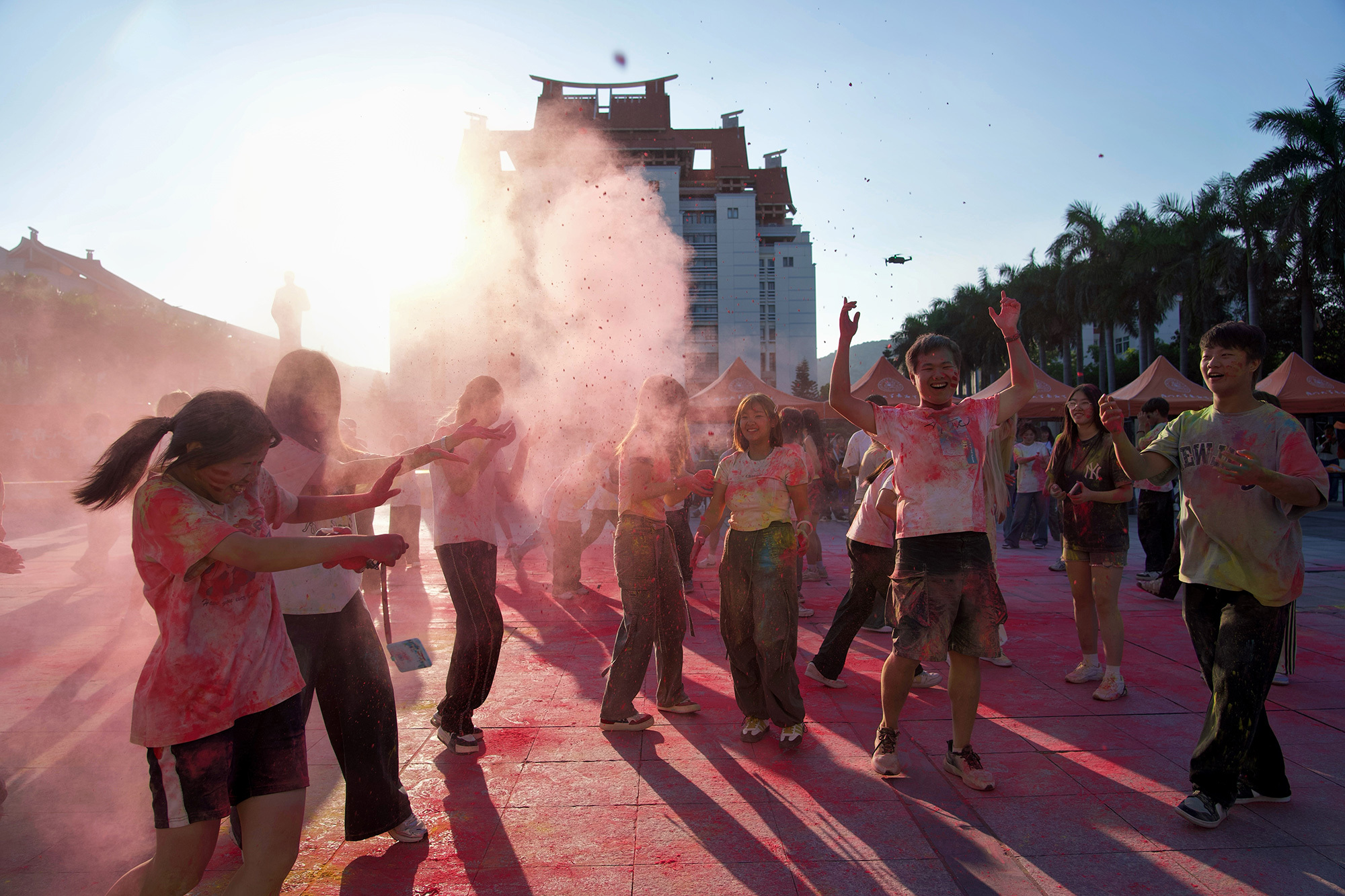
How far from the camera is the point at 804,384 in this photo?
63781 millimetres

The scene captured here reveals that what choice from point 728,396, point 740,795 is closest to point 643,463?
point 740,795

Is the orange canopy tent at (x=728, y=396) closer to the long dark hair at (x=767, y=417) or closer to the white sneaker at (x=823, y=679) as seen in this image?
the white sneaker at (x=823, y=679)

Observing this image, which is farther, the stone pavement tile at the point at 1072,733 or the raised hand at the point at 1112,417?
the stone pavement tile at the point at 1072,733

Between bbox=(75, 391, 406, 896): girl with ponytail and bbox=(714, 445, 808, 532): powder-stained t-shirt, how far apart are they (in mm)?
2054

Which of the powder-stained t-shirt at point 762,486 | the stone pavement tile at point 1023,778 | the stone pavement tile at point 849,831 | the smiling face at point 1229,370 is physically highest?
the smiling face at point 1229,370

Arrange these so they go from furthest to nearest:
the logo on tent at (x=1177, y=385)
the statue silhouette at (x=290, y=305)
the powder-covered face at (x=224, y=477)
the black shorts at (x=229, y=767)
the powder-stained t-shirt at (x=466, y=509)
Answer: the logo on tent at (x=1177, y=385)
the statue silhouette at (x=290, y=305)
the powder-stained t-shirt at (x=466, y=509)
the powder-covered face at (x=224, y=477)
the black shorts at (x=229, y=767)

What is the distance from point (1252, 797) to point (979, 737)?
1.04m

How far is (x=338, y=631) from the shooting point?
266 centimetres

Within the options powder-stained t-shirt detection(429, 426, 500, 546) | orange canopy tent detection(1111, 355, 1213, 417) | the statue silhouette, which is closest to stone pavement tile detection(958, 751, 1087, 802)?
powder-stained t-shirt detection(429, 426, 500, 546)

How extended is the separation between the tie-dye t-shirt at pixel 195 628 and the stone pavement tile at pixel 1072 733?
3.18m

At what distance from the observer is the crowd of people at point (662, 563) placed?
1867 mm

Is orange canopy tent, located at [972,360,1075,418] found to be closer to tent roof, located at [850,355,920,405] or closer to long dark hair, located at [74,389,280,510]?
tent roof, located at [850,355,920,405]

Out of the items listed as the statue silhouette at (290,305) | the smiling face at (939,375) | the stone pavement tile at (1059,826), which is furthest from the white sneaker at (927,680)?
the statue silhouette at (290,305)

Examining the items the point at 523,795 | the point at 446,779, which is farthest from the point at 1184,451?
the point at 446,779
